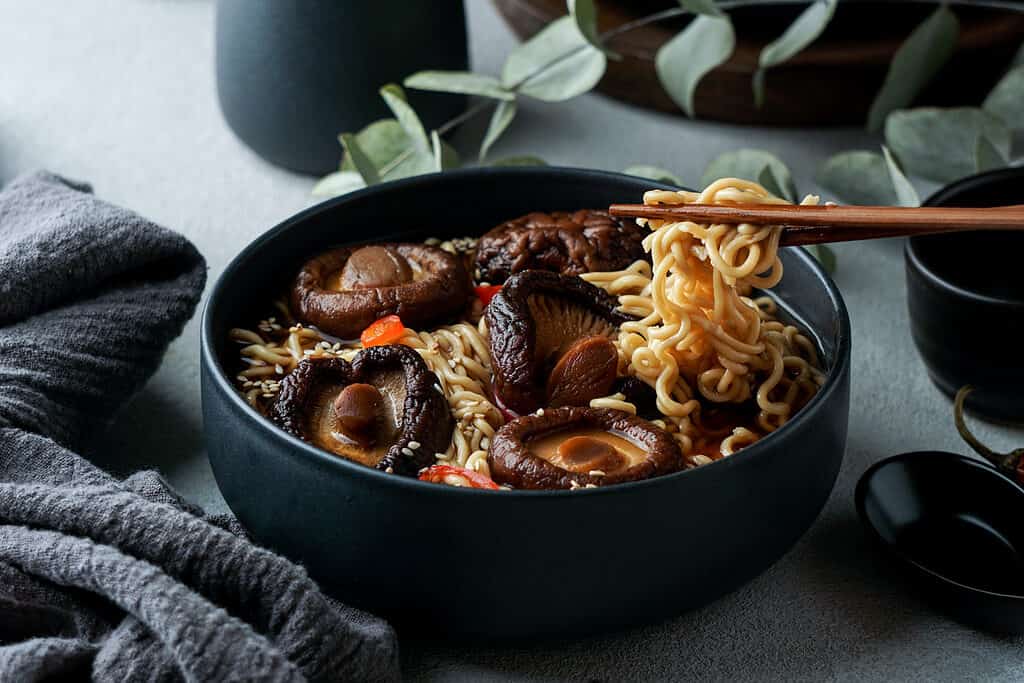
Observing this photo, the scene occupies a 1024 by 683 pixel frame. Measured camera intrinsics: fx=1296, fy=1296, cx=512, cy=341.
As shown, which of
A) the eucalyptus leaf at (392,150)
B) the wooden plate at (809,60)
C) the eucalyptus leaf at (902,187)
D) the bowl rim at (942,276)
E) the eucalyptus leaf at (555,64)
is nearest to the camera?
the bowl rim at (942,276)

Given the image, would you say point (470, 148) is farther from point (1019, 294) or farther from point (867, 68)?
point (1019, 294)

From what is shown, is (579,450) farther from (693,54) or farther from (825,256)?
(693,54)

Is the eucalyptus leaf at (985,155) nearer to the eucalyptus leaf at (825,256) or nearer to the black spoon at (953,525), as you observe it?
the eucalyptus leaf at (825,256)

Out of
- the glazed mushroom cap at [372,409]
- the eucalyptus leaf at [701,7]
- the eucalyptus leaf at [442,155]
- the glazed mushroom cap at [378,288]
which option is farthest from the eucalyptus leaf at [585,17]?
the glazed mushroom cap at [372,409]

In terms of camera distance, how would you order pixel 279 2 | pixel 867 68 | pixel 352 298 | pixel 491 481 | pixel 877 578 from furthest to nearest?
1. pixel 867 68
2. pixel 279 2
3. pixel 352 298
4. pixel 877 578
5. pixel 491 481

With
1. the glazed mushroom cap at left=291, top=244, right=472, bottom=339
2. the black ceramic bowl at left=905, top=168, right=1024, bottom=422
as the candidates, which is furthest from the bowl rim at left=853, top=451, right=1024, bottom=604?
the glazed mushroom cap at left=291, top=244, right=472, bottom=339

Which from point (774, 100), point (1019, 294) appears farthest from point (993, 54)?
point (1019, 294)
